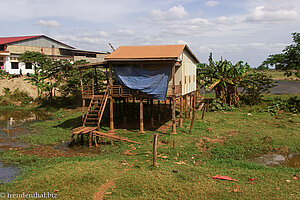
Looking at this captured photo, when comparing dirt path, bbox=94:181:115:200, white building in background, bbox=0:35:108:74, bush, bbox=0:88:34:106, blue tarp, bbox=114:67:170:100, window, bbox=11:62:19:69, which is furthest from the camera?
window, bbox=11:62:19:69

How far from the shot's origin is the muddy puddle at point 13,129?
11.9m

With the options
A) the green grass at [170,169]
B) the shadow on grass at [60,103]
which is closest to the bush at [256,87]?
the green grass at [170,169]

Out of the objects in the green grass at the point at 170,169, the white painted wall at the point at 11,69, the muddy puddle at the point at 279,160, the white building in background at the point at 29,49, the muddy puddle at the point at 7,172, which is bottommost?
the muddy puddle at the point at 279,160

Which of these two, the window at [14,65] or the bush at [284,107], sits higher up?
the window at [14,65]

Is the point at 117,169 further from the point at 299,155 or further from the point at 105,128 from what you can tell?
the point at 299,155

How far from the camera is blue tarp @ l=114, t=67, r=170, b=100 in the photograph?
18.3 meters

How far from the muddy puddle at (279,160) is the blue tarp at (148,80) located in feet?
24.0

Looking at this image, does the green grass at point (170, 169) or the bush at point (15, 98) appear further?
the bush at point (15, 98)

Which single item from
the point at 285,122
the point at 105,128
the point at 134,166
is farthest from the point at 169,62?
the point at 285,122

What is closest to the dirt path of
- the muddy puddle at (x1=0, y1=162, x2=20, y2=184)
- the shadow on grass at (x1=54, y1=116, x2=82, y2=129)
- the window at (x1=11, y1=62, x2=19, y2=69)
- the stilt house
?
the muddy puddle at (x1=0, y1=162, x2=20, y2=184)

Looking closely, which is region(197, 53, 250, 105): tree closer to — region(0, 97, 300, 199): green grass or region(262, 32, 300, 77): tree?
region(262, 32, 300, 77): tree

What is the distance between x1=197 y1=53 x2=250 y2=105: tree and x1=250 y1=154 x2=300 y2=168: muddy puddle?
1456 centimetres

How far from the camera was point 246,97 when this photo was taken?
3159cm

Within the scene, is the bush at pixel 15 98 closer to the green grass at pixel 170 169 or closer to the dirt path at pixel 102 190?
the green grass at pixel 170 169
